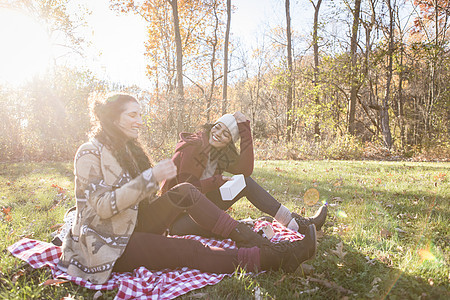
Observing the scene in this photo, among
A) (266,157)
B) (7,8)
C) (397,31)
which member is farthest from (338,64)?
(7,8)

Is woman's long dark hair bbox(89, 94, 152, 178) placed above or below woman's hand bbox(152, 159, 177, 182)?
above

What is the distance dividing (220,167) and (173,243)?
49.0 inches

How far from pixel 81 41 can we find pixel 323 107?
14910mm

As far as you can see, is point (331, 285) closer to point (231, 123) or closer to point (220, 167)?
point (220, 167)

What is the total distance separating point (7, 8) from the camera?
15.4 m

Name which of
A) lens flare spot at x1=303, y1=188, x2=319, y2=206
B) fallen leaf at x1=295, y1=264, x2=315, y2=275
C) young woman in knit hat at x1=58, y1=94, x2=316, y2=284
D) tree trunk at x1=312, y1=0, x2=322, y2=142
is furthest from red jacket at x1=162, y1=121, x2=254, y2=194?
tree trunk at x1=312, y1=0, x2=322, y2=142

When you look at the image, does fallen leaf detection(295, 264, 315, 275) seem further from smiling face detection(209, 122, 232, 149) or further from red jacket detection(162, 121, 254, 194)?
smiling face detection(209, 122, 232, 149)

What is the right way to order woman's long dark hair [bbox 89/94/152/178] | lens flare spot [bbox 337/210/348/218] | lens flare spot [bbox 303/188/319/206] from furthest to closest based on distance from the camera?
lens flare spot [bbox 303/188/319/206] < lens flare spot [bbox 337/210/348/218] < woman's long dark hair [bbox 89/94/152/178]

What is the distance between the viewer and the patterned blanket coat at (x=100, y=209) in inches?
75.9

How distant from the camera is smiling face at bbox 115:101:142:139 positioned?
2186 millimetres

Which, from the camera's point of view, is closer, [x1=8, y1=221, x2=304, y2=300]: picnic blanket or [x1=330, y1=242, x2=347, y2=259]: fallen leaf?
[x1=8, y1=221, x2=304, y2=300]: picnic blanket

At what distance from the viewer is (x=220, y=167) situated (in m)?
3.33

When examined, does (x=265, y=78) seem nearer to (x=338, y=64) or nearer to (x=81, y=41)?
(x=338, y=64)

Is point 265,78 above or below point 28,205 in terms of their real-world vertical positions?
above
